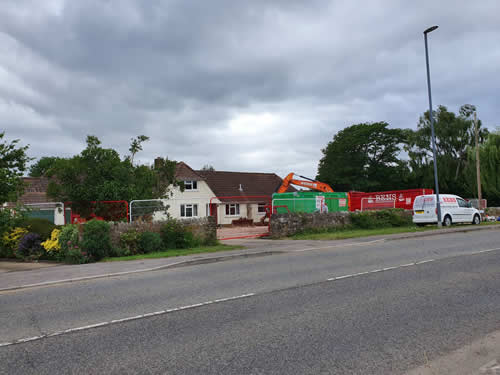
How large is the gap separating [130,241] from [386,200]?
71.9 ft

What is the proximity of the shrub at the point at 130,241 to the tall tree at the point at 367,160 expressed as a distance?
52.1 metres

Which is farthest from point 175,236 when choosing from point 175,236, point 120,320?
point 120,320

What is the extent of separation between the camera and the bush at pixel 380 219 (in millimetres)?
24375

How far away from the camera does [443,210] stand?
25000mm

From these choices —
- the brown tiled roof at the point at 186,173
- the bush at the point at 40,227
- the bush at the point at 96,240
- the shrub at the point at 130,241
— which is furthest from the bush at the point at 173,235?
the brown tiled roof at the point at 186,173

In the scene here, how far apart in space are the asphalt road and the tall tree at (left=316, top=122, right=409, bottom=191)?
2155 inches

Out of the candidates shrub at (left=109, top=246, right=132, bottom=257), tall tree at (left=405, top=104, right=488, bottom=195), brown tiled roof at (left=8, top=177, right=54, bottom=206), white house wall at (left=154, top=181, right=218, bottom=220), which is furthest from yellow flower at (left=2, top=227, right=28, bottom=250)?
tall tree at (left=405, top=104, right=488, bottom=195)

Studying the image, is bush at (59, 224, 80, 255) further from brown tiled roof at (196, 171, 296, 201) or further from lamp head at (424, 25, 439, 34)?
brown tiled roof at (196, 171, 296, 201)

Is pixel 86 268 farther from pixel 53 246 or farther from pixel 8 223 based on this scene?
pixel 8 223

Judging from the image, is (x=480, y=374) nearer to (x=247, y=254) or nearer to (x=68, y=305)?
(x=68, y=305)

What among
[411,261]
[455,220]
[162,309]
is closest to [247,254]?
A: [411,261]

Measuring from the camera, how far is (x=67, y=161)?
18688 mm

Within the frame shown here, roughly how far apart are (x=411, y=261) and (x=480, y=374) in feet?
24.4

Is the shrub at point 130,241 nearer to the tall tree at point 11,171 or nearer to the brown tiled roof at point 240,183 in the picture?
the tall tree at point 11,171
